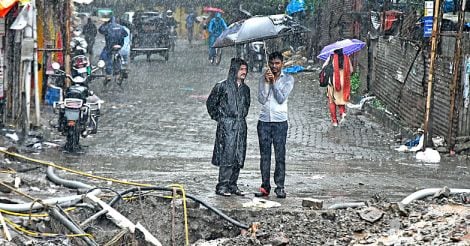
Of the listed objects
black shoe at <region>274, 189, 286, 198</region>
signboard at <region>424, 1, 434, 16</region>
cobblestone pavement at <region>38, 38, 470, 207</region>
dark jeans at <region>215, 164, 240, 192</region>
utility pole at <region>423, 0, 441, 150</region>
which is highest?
signboard at <region>424, 1, 434, 16</region>

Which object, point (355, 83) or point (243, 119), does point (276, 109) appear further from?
point (355, 83)

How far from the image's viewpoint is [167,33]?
1374 inches

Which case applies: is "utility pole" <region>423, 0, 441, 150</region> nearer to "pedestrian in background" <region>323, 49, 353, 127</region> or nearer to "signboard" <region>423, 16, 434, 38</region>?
"signboard" <region>423, 16, 434, 38</region>

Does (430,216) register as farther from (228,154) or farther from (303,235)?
(228,154)

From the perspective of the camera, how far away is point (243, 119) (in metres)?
10.4

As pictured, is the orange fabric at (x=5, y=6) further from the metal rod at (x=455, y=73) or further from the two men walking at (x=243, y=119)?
the metal rod at (x=455, y=73)

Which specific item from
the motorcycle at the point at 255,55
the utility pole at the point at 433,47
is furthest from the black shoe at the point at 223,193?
the motorcycle at the point at 255,55

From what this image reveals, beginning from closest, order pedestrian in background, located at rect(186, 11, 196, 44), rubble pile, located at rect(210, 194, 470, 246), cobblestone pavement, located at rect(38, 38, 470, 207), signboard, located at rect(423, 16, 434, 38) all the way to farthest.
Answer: rubble pile, located at rect(210, 194, 470, 246) → cobblestone pavement, located at rect(38, 38, 470, 207) → signboard, located at rect(423, 16, 434, 38) → pedestrian in background, located at rect(186, 11, 196, 44)

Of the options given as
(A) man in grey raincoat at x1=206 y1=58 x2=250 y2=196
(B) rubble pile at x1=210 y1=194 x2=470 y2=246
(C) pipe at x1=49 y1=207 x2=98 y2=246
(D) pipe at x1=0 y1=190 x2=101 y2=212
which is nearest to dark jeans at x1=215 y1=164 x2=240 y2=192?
(A) man in grey raincoat at x1=206 y1=58 x2=250 y2=196

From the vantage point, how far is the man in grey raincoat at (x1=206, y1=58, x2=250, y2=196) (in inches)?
404

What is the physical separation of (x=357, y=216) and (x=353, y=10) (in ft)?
65.1

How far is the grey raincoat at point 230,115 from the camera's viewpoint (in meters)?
10.3

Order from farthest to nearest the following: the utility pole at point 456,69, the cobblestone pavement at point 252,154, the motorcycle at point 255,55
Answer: the motorcycle at point 255,55, the utility pole at point 456,69, the cobblestone pavement at point 252,154

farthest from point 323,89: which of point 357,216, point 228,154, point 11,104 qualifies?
point 357,216
